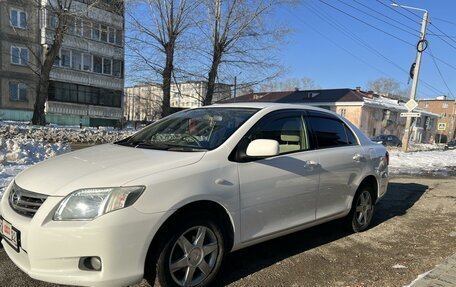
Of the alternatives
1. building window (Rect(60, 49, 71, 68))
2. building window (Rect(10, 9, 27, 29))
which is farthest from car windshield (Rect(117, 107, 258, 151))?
building window (Rect(10, 9, 27, 29))

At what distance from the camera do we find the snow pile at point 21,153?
834 cm

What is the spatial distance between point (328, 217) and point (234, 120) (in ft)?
5.59

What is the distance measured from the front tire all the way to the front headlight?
0.50 metres

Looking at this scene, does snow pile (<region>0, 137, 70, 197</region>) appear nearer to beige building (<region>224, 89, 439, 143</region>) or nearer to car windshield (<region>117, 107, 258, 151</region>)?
car windshield (<region>117, 107, 258, 151</region>)

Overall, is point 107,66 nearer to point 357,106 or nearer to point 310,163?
point 357,106

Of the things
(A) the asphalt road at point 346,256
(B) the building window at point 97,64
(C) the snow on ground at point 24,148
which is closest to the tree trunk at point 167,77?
(C) the snow on ground at point 24,148

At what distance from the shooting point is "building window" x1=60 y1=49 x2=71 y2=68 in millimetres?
35147

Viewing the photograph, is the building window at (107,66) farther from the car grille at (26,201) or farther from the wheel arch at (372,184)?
the car grille at (26,201)

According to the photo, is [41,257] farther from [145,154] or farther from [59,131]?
[59,131]

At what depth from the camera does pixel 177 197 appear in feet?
10.3

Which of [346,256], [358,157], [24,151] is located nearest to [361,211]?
[358,157]

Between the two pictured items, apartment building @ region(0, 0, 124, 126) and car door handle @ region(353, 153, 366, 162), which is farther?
apartment building @ region(0, 0, 124, 126)

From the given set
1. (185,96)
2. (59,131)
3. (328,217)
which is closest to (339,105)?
(185,96)

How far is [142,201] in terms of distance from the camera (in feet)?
9.74
